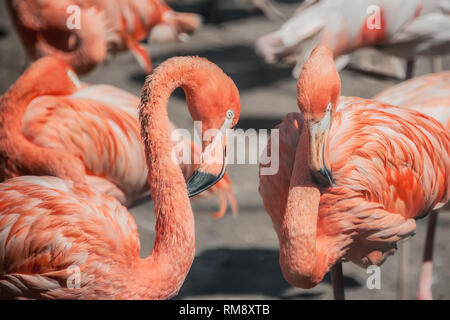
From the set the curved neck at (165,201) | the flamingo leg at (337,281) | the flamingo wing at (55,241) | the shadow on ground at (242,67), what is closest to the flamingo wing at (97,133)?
the flamingo wing at (55,241)

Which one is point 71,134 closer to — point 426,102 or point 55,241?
point 55,241

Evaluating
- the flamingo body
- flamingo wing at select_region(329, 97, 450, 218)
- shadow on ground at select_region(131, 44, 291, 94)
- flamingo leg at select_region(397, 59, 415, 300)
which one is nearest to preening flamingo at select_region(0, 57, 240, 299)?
flamingo wing at select_region(329, 97, 450, 218)

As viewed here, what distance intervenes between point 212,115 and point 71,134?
0.98 m

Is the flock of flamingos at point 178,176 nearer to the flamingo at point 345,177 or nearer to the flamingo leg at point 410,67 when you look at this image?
the flamingo at point 345,177

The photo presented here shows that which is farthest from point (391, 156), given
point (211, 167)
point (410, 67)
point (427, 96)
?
point (410, 67)

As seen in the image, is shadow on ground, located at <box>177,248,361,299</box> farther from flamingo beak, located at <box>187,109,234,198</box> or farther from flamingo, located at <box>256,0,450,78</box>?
flamingo beak, located at <box>187,109,234,198</box>

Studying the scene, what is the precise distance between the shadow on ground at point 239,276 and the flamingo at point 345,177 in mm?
835

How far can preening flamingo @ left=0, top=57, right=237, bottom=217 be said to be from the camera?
10.1ft

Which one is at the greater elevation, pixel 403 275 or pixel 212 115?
pixel 212 115

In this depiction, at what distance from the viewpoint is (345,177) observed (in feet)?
8.70

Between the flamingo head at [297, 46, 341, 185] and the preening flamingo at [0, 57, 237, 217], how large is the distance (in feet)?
3.72

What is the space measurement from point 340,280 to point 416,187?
1.93ft

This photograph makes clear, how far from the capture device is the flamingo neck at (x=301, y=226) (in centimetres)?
252

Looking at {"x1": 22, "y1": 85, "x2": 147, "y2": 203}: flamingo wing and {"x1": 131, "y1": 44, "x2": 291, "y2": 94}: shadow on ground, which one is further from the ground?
{"x1": 22, "y1": 85, "x2": 147, "y2": 203}: flamingo wing
